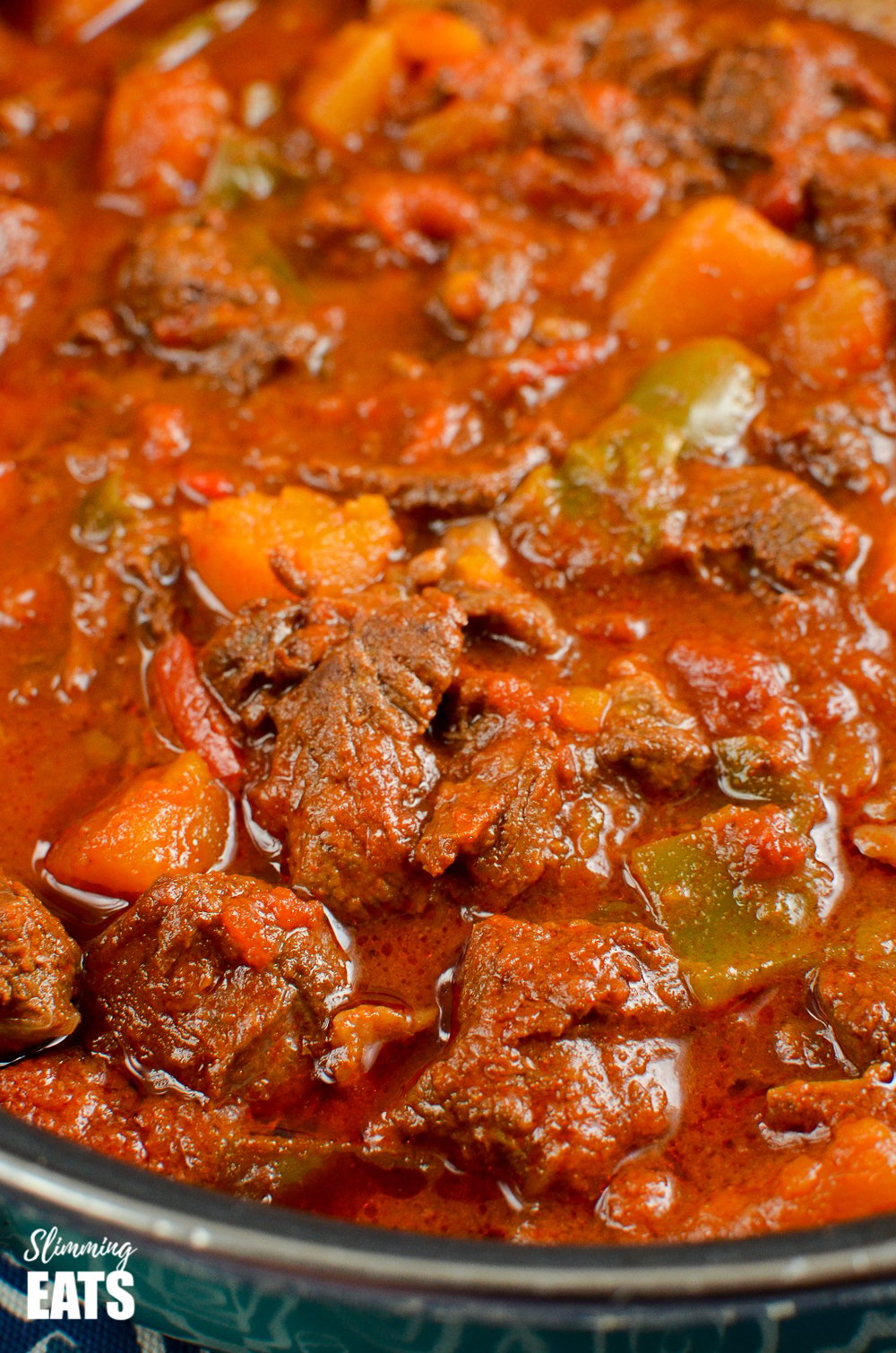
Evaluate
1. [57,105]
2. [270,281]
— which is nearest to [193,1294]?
[270,281]

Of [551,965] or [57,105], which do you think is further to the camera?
[57,105]

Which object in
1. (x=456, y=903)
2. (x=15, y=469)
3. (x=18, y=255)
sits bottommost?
(x=456, y=903)

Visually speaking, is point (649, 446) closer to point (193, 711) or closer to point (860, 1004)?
point (193, 711)

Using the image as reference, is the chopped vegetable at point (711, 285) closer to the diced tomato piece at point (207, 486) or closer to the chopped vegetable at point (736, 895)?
the diced tomato piece at point (207, 486)

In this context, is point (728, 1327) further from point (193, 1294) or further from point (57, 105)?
point (57, 105)

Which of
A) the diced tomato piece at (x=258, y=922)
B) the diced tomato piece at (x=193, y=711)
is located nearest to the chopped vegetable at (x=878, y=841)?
the diced tomato piece at (x=258, y=922)

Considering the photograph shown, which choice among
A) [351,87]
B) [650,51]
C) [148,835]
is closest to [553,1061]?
[148,835]

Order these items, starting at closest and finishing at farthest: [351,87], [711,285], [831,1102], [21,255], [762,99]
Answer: [831,1102]
[711,285]
[21,255]
[762,99]
[351,87]
